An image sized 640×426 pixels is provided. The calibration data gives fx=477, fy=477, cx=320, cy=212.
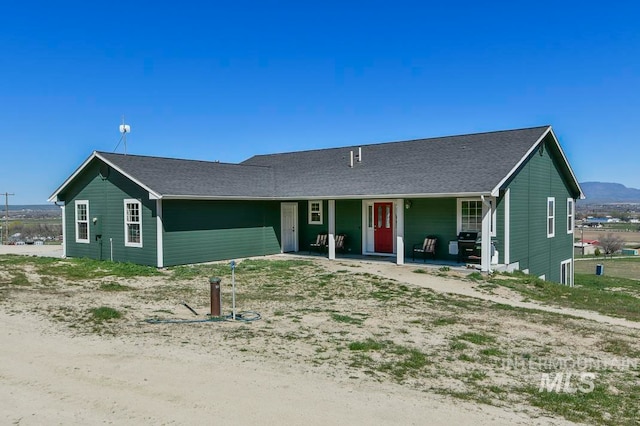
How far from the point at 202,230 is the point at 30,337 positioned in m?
9.69

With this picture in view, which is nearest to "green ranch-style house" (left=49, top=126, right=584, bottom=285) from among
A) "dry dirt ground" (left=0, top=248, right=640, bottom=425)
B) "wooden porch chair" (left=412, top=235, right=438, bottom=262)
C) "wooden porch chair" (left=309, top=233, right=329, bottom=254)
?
"wooden porch chair" (left=412, top=235, right=438, bottom=262)

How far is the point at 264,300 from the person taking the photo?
10812mm

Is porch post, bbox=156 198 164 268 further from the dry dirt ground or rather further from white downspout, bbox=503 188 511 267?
white downspout, bbox=503 188 511 267

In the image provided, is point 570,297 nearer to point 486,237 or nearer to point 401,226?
point 486,237

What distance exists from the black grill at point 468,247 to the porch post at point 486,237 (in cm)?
70

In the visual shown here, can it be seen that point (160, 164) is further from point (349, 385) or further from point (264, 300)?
point (349, 385)

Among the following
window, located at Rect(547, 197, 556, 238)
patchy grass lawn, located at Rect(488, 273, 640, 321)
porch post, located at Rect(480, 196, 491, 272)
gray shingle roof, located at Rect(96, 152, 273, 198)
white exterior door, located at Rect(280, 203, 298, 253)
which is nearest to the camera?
patchy grass lawn, located at Rect(488, 273, 640, 321)

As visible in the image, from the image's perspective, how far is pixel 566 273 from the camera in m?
21.2

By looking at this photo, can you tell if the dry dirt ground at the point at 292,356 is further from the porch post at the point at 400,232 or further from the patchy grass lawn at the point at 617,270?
the patchy grass lawn at the point at 617,270

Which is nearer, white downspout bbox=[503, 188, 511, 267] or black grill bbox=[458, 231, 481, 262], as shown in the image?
white downspout bbox=[503, 188, 511, 267]

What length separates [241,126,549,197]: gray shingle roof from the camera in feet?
52.0

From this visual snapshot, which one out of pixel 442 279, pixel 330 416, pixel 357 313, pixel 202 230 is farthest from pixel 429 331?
pixel 202 230

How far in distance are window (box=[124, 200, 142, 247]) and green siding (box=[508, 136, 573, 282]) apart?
41.0 feet

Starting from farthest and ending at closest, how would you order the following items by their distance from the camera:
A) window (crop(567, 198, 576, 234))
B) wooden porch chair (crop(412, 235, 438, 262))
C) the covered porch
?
window (crop(567, 198, 576, 234)) → wooden porch chair (crop(412, 235, 438, 262)) → the covered porch
